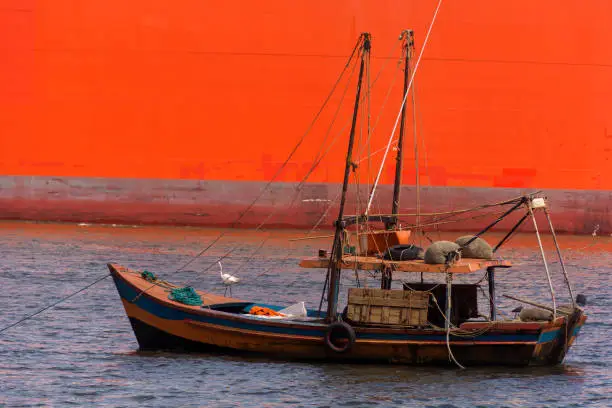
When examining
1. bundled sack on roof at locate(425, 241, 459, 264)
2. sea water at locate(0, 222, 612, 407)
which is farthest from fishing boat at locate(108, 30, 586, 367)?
sea water at locate(0, 222, 612, 407)

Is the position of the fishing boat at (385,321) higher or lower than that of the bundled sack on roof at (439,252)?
lower

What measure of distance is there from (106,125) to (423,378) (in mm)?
19497

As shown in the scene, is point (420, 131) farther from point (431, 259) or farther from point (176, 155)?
point (431, 259)

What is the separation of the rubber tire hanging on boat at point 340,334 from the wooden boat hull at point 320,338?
0.26 ft

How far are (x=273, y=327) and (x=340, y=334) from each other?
93 cm

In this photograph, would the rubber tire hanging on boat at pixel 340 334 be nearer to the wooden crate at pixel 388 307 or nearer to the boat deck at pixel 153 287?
the wooden crate at pixel 388 307

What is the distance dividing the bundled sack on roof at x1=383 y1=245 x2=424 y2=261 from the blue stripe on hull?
108 cm

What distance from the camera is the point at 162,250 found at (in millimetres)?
29141

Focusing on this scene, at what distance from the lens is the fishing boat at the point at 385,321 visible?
15305 millimetres

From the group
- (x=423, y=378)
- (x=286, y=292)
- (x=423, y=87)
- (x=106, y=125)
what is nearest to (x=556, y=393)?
(x=423, y=378)

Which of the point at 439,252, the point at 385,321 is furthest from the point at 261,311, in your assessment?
the point at 439,252

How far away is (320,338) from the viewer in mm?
15508

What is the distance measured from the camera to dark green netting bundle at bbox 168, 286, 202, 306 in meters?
16.3

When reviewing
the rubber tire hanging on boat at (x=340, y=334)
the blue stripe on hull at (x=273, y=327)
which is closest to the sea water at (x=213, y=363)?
the rubber tire hanging on boat at (x=340, y=334)
